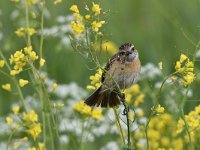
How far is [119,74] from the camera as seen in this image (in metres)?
5.50

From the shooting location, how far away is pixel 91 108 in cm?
566

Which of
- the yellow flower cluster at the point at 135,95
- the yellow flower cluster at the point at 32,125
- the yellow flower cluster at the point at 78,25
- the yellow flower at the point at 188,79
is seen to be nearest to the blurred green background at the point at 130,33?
the yellow flower cluster at the point at 135,95

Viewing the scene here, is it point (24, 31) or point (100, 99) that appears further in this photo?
point (24, 31)

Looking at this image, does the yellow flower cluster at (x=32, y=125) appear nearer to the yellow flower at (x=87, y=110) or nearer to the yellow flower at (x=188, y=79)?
the yellow flower at (x=87, y=110)

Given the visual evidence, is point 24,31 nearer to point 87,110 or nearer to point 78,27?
point 87,110

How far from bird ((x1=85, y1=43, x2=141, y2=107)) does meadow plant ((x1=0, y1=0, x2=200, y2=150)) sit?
4.2 inches

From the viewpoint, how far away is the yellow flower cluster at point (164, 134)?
643 cm

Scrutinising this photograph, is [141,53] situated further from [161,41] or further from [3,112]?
[3,112]

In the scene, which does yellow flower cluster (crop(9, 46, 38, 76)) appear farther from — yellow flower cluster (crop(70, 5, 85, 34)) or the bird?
the bird

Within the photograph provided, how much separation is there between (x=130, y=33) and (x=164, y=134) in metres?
3.95

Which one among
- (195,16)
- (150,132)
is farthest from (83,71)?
(150,132)

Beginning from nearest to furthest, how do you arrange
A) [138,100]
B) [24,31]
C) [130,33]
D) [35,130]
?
1. [35,130]
2. [24,31]
3. [138,100]
4. [130,33]

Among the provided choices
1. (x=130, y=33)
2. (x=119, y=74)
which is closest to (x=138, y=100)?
(x=119, y=74)

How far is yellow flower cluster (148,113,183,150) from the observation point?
6430 millimetres
